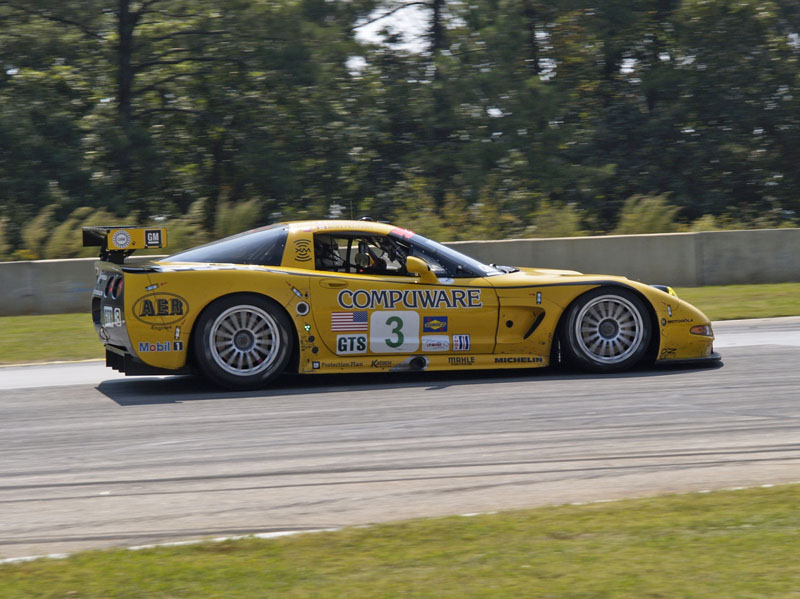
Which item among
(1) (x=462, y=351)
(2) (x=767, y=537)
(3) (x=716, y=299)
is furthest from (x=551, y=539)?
(3) (x=716, y=299)

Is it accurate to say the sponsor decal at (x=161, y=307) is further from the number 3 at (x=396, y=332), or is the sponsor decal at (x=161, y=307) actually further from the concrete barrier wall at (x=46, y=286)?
the concrete barrier wall at (x=46, y=286)

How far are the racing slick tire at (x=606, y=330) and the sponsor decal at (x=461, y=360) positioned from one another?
2.56 feet

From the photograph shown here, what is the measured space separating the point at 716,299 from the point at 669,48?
14.4 metres

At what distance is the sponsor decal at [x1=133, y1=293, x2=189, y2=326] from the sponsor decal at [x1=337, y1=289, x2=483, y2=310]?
1224 millimetres

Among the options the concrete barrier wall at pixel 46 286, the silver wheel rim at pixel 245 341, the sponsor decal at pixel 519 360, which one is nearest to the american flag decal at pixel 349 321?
the silver wheel rim at pixel 245 341

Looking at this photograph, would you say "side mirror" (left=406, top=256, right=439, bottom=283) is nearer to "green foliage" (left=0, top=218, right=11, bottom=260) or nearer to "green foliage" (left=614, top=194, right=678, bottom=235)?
"green foliage" (left=0, top=218, right=11, bottom=260)

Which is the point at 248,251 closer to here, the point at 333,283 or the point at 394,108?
the point at 333,283

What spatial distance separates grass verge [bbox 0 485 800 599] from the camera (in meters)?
3.55

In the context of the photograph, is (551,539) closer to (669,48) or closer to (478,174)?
(478,174)

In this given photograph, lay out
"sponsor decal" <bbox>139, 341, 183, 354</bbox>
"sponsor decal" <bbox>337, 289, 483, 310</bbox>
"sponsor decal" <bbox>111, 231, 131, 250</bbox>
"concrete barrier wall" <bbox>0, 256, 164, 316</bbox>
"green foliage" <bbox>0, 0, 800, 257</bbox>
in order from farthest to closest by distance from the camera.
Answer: "green foliage" <bbox>0, 0, 800, 257</bbox>, "concrete barrier wall" <bbox>0, 256, 164, 316</bbox>, "sponsor decal" <bbox>111, 231, 131, 250</bbox>, "sponsor decal" <bbox>337, 289, 483, 310</bbox>, "sponsor decal" <bbox>139, 341, 183, 354</bbox>

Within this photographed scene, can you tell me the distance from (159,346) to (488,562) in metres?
4.48

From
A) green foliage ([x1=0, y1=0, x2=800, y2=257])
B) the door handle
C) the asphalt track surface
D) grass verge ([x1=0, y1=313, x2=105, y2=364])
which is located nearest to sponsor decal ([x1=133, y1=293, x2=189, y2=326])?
the asphalt track surface

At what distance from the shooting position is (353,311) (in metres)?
7.91

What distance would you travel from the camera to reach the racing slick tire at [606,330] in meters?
8.24
